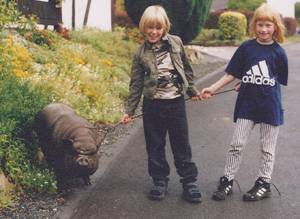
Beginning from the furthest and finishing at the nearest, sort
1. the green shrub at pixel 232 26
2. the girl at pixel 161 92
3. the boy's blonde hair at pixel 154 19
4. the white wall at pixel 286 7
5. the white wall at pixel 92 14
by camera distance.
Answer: the white wall at pixel 286 7
the green shrub at pixel 232 26
the white wall at pixel 92 14
the girl at pixel 161 92
the boy's blonde hair at pixel 154 19

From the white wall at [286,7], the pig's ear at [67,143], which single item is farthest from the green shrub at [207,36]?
the pig's ear at [67,143]

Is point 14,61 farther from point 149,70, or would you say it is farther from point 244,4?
point 244,4

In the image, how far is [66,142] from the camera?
157 inches

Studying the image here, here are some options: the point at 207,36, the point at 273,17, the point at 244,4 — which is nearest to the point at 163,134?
the point at 273,17

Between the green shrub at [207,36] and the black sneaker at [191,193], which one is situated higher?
the black sneaker at [191,193]

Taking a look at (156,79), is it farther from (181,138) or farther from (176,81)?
(181,138)

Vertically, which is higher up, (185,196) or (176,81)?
(176,81)

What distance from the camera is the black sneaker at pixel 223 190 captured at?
13.8ft

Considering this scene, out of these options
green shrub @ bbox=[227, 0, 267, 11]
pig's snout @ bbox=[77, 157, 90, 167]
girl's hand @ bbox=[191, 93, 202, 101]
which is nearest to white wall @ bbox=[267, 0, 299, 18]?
green shrub @ bbox=[227, 0, 267, 11]

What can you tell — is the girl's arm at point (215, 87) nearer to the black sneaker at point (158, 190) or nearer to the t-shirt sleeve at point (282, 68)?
the t-shirt sleeve at point (282, 68)

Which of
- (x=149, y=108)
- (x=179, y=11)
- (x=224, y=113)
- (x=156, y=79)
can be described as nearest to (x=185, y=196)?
(x=149, y=108)

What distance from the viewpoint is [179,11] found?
12086 mm

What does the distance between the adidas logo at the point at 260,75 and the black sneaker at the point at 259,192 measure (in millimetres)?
1003

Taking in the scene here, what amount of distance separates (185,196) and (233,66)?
1.45 metres
